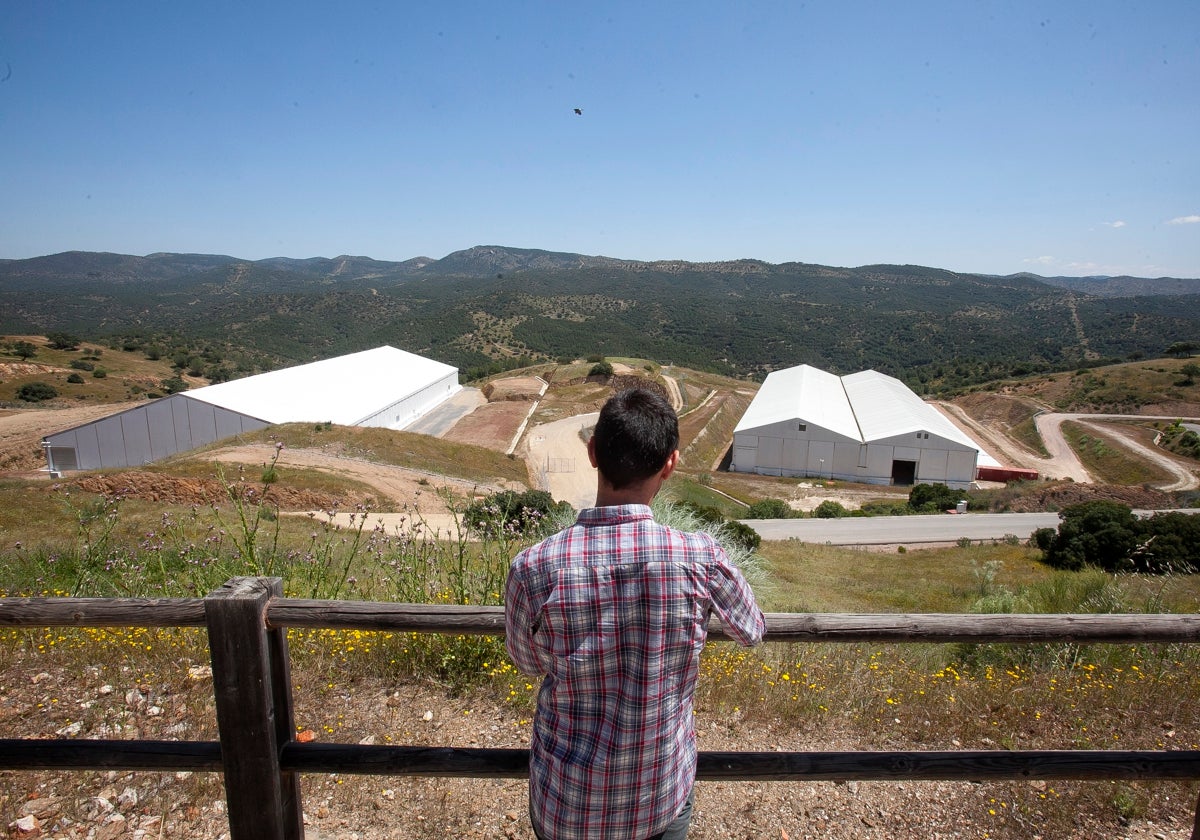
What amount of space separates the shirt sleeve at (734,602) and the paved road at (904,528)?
23.0 meters

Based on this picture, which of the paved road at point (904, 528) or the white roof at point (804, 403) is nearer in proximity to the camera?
the paved road at point (904, 528)

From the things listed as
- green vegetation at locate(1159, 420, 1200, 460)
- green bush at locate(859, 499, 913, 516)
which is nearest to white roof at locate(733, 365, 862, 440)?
green bush at locate(859, 499, 913, 516)

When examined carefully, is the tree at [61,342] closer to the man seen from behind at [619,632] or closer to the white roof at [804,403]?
the white roof at [804,403]

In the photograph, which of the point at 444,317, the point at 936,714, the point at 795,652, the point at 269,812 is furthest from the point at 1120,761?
the point at 444,317

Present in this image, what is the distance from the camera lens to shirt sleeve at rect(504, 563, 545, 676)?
5.53 feet

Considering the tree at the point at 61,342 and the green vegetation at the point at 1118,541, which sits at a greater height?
the tree at the point at 61,342

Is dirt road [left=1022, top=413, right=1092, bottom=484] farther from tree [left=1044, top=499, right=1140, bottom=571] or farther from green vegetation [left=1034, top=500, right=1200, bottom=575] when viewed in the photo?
tree [left=1044, top=499, right=1140, bottom=571]

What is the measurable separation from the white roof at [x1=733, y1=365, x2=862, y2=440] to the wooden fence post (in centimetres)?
4251

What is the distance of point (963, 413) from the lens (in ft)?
224

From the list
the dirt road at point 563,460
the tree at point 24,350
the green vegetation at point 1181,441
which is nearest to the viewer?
the dirt road at point 563,460

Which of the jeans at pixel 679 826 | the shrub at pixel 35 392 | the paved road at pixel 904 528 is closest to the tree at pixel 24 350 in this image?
the shrub at pixel 35 392

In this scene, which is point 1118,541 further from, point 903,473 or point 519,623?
point 903,473

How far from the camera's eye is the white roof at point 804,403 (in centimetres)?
4388

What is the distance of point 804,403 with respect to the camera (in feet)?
157
